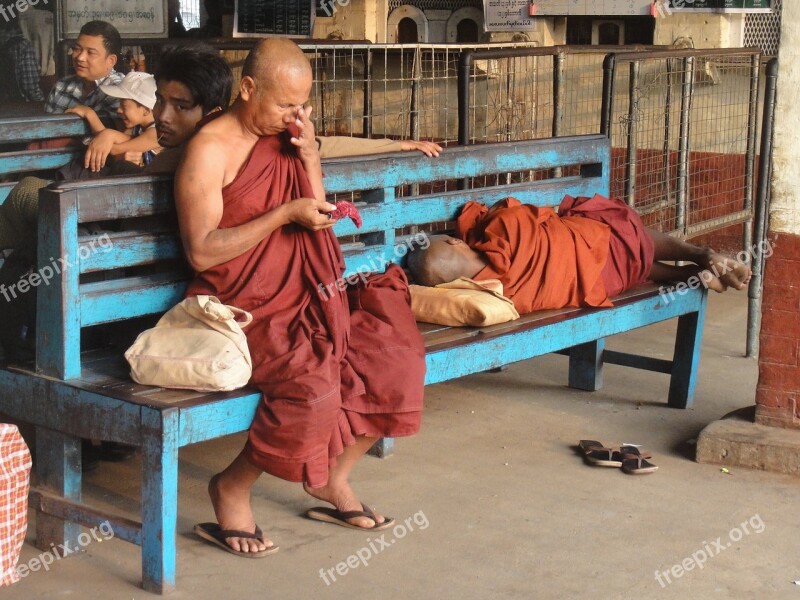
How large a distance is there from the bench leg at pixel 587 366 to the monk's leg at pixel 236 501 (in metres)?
2.22

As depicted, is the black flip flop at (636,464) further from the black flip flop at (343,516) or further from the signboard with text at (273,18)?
the signboard with text at (273,18)

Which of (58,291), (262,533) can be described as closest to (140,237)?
(58,291)

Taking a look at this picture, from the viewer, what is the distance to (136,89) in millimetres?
4945

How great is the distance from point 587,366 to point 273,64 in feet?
8.03

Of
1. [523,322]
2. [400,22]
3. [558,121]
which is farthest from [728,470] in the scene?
[400,22]

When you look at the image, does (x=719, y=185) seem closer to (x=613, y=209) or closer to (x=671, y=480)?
(x=613, y=209)

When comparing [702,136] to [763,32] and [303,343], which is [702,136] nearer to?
[763,32]

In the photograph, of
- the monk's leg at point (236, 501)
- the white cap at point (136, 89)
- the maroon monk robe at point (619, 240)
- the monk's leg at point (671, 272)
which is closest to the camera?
the monk's leg at point (236, 501)

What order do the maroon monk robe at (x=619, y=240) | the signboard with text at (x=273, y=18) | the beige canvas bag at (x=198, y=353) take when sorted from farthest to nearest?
the signboard with text at (x=273, y=18) < the maroon monk robe at (x=619, y=240) < the beige canvas bag at (x=198, y=353)

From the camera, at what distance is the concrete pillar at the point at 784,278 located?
170 inches

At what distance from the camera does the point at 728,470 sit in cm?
432

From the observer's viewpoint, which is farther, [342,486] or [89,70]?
[89,70]

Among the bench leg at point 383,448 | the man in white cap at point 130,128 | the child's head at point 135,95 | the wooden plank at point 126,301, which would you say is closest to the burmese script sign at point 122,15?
the man in white cap at point 130,128

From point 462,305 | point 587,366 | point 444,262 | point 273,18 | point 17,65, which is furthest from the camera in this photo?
point 17,65
